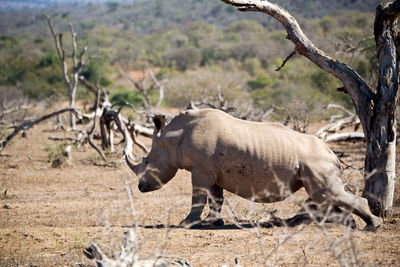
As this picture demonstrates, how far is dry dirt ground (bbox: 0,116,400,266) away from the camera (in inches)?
216


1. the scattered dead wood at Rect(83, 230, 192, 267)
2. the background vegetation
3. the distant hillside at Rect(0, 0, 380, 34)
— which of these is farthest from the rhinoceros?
the distant hillside at Rect(0, 0, 380, 34)

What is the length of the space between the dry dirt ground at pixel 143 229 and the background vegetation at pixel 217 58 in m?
4.04

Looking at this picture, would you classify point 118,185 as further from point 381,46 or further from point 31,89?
point 31,89

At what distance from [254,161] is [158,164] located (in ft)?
4.60

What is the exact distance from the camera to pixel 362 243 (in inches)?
233

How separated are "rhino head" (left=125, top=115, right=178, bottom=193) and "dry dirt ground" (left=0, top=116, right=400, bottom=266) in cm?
44

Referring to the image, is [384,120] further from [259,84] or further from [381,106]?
[259,84]

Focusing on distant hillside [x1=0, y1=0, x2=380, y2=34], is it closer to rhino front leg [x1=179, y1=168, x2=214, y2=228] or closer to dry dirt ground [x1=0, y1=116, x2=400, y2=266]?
dry dirt ground [x1=0, y1=116, x2=400, y2=266]

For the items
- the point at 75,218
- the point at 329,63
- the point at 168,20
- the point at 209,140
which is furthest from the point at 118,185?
the point at 168,20

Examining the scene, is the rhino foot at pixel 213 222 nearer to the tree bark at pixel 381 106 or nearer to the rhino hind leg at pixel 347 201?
→ the rhino hind leg at pixel 347 201

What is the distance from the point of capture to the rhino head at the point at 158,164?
7.51 metres

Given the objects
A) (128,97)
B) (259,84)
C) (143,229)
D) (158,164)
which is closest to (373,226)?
(143,229)

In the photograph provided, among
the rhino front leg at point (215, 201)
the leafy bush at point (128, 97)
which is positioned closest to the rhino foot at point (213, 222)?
the rhino front leg at point (215, 201)

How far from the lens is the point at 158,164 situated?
757 cm
